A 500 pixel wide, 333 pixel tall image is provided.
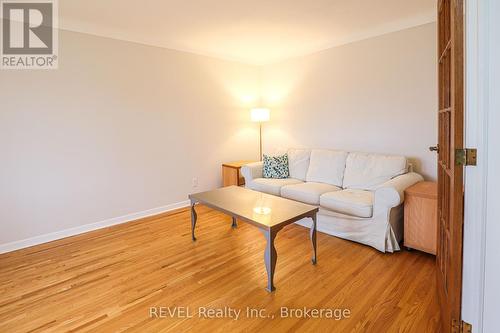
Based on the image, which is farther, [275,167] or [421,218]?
[275,167]

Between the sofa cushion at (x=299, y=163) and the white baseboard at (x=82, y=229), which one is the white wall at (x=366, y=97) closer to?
the sofa cushion at (x=299, y=163)

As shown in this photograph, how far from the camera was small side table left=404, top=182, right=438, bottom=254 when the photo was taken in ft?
7.75

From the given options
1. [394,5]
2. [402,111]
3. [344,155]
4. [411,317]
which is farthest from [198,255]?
[394,5]

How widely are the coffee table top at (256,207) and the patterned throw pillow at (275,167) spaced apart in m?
0.91

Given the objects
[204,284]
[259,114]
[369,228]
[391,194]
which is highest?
[259,114]

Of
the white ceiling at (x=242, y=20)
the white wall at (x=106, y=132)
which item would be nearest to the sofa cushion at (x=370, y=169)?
the white ceiling at (x=242, y=20)

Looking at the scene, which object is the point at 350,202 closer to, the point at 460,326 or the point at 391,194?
the point at 391,194

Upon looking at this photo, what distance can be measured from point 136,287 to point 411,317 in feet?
6.28

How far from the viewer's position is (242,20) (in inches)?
118

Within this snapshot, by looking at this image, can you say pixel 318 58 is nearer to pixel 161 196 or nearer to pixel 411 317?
pixel 161 196

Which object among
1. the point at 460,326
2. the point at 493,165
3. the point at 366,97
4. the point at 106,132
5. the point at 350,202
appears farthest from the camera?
the point at 366,97

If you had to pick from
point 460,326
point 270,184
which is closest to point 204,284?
point 460,326

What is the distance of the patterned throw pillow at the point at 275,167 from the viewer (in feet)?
12.7

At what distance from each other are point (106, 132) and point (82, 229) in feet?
3.84
